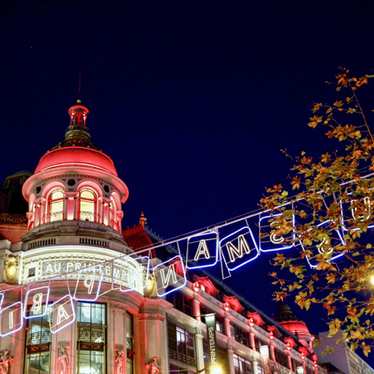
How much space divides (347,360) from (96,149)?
7068cm

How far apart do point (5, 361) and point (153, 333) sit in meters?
9.49

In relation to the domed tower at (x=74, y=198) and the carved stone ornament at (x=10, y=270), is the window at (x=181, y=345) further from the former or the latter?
the carved stone ornament at (x=10, y=270)

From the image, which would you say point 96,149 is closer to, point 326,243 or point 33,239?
point 33,239

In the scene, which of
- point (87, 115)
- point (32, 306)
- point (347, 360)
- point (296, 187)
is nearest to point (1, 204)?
point (87, 115)

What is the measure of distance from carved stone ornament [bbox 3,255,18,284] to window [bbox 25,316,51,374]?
2.80 meters

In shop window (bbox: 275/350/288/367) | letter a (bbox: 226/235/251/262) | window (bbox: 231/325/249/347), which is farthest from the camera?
shop window (bbox: 275/350/288/367)

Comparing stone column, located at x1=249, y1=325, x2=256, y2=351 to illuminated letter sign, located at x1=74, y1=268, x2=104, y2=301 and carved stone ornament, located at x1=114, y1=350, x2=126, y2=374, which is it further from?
illuminated letter sign, located at x1=74, y1=268, x2=104, y2=301

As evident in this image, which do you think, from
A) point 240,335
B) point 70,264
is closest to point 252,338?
point 240,335

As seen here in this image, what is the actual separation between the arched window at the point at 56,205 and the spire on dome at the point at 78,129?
4381mm

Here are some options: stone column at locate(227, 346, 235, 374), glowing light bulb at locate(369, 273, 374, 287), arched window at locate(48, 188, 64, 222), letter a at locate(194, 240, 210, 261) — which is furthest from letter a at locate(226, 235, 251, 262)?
stone column at locate(227, 346, 235, 374)

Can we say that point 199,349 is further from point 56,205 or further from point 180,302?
point 56,205

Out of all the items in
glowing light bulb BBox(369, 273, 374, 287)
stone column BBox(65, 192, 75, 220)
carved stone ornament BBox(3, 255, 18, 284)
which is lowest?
glowing light bulb BBox(369, 273, 374, 287)

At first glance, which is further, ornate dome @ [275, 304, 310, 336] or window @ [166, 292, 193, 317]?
ornate dome @ [275, 304, 310, 336]

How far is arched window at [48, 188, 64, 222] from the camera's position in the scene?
4012 centimetres
